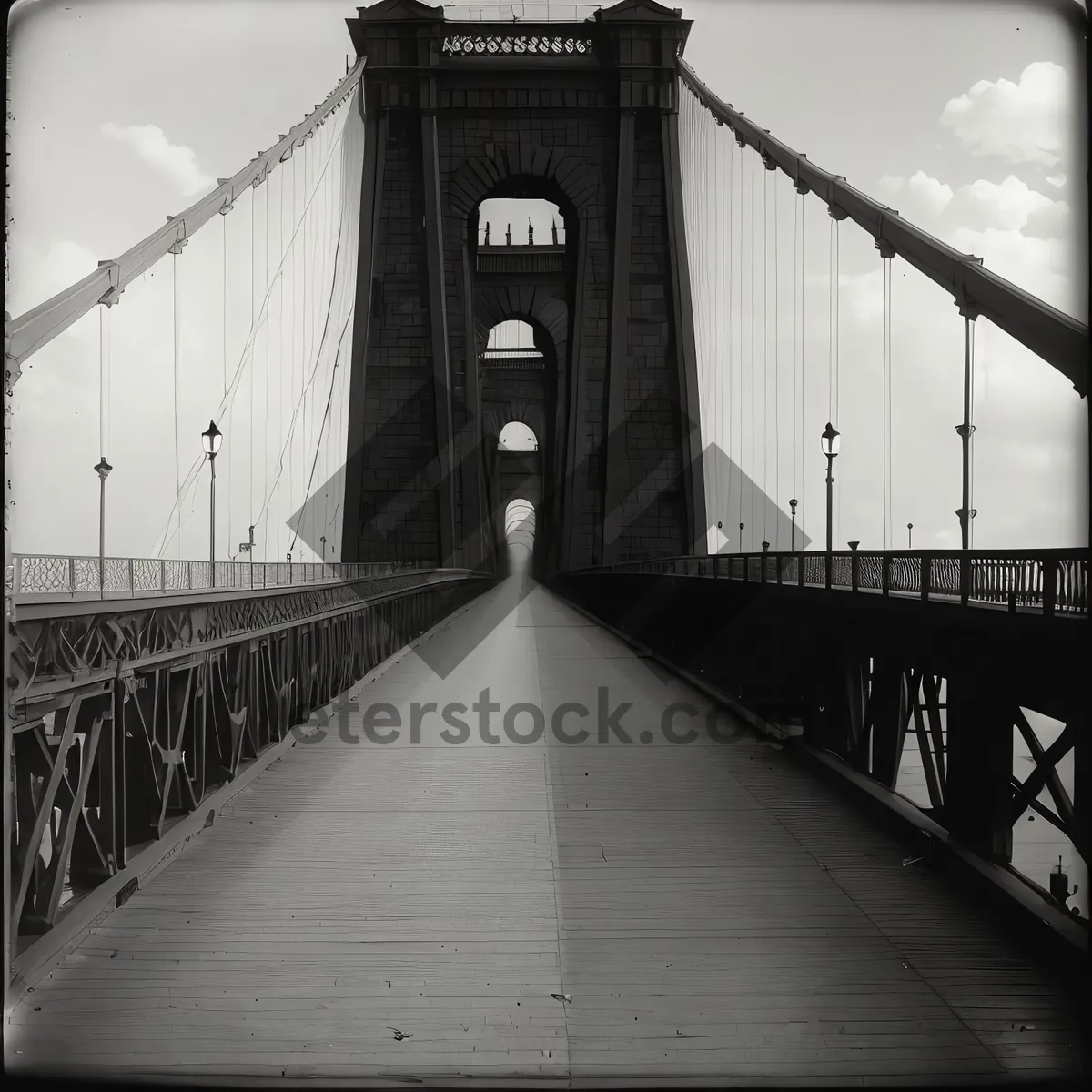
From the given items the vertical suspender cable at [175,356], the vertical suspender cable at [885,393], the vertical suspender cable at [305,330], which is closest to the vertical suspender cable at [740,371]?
the vertical suspender cable at [305,330]

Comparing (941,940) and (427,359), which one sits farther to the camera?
(427,359)

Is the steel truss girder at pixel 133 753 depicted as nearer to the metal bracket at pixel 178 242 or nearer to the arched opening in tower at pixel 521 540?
the metal bracket at pixel 178 242

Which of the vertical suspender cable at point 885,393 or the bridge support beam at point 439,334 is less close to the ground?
the bridge support beam at point 439,334

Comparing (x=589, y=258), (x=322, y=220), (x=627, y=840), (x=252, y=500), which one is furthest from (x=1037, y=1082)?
(x=589, y=258)

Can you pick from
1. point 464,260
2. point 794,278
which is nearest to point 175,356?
point 794,278

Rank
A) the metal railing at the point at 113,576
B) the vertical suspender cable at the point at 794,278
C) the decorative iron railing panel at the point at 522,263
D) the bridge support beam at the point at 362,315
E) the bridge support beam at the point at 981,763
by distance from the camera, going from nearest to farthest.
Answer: the metal railing at the point at 113,576 → the bridge support beam at the point at 981,763 → the vertical suspender cable at the point at 794,278 → the bridge support beam at the point at 362,315 → the decorative iron railing panel at the point at 522,263

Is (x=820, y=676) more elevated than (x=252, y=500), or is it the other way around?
(x=252, y=500)

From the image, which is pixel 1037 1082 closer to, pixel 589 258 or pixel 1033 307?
pixel 1033 307
